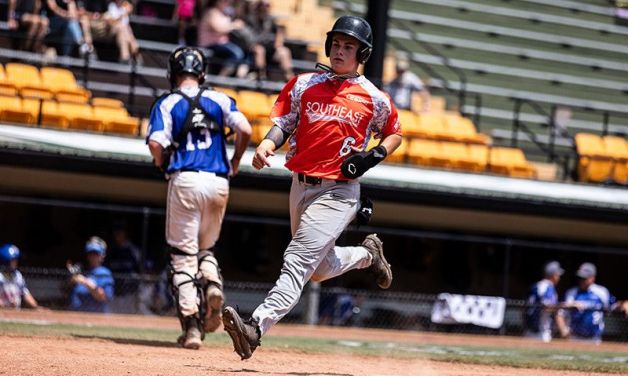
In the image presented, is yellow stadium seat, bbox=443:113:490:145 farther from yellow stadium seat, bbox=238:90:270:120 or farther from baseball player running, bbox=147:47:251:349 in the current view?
baseball player running, bbox=147:47:251:349

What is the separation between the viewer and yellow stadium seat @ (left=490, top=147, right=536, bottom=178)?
18.2 meters

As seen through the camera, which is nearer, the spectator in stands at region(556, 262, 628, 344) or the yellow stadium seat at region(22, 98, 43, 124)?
the yellow stadium seat at region(22, 98, 43, 124)

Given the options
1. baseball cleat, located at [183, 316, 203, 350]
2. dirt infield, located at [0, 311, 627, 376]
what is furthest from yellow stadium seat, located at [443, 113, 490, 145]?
Answer: baseball cleat, located at [183, 316, 203, 350]

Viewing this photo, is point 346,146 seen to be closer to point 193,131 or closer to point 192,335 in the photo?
point 193,131

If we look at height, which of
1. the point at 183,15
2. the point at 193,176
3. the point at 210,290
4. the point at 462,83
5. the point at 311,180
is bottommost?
the point at 210,290

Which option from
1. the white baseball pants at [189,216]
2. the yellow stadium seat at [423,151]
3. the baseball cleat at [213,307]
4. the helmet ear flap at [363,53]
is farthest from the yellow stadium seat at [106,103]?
the helmet ear flap at [363,53]

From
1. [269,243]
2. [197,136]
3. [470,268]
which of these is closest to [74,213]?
[269,243]

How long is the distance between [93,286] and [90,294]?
0.69 ft

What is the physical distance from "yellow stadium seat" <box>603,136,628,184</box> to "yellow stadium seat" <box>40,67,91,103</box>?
8.05 metres

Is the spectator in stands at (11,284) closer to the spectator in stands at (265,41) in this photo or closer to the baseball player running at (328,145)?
the spectator in stands at (265,41)

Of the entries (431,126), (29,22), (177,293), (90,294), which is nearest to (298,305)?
(90,294)

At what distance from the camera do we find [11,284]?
48.1 ft

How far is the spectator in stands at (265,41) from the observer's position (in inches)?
738

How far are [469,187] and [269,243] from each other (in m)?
3.00
